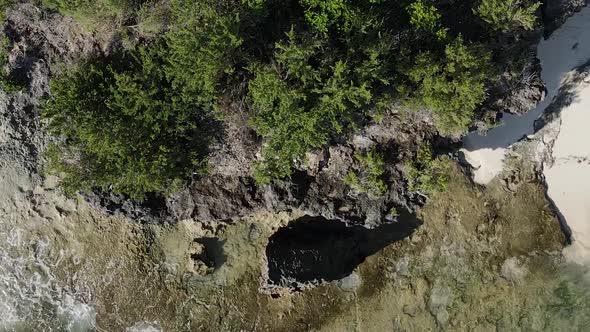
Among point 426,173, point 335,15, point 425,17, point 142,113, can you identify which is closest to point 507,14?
point 425,17

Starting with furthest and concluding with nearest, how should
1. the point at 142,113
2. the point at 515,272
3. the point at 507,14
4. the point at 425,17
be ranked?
1. the point at 515,272
2. the point at 142,113
3. the point at 507,14
4. the point at 425,17

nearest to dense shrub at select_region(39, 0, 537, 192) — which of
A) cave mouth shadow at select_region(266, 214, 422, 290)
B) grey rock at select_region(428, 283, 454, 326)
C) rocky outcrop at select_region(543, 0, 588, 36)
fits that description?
rocky outcrop at select_region(543, 0, 588, 36)

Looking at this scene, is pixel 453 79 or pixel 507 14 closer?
pixel 453 79

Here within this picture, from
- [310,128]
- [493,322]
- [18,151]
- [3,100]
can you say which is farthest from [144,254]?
[493,322]

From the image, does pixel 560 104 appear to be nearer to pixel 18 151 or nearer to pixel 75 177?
pixel 75 177

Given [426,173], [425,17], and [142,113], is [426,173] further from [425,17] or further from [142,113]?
[142,113]

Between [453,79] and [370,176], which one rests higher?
[453,79]

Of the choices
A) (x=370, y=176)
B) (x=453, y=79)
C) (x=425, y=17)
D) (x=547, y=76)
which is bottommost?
(x=370, y=176)

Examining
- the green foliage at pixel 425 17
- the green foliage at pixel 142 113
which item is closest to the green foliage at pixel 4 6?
the green foliage at pixel 142 113
